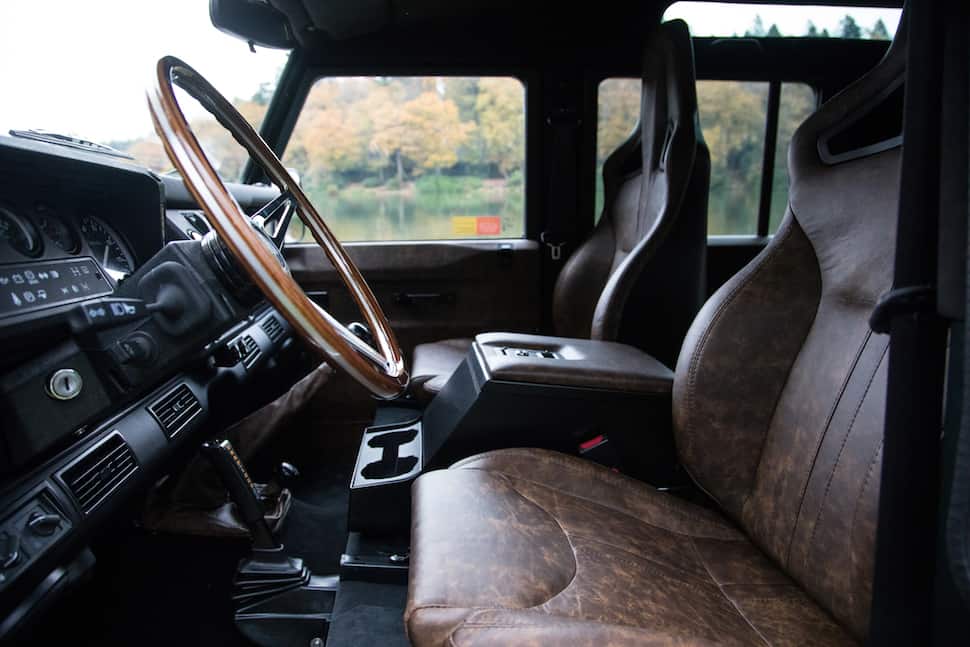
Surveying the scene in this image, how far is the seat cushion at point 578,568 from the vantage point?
2.28ft

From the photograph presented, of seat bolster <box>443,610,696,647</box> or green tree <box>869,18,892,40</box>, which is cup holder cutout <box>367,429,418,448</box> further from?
green tree <box>869,18,892,40</box>

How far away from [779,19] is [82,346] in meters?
2.43

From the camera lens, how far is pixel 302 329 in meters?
0.73

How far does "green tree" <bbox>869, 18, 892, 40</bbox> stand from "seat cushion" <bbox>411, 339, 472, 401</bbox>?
1914mm

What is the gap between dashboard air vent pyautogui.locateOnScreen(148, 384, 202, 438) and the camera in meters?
1.12

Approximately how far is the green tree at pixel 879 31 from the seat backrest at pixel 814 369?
1745mm

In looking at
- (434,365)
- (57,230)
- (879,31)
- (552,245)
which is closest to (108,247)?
(57,230)

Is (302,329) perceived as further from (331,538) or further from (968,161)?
(331,538)

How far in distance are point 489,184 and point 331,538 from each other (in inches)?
54.0

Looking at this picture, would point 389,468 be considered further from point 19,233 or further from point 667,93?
point 667,93

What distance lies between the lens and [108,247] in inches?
44.8

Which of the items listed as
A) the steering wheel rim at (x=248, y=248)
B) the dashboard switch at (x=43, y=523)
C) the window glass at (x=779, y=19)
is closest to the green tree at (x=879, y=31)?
the window glass at (x=779, y=19)

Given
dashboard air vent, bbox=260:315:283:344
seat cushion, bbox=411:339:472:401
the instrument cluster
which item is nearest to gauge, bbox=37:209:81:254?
the instrument cluster

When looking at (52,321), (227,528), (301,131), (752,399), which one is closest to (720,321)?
(752,399)
